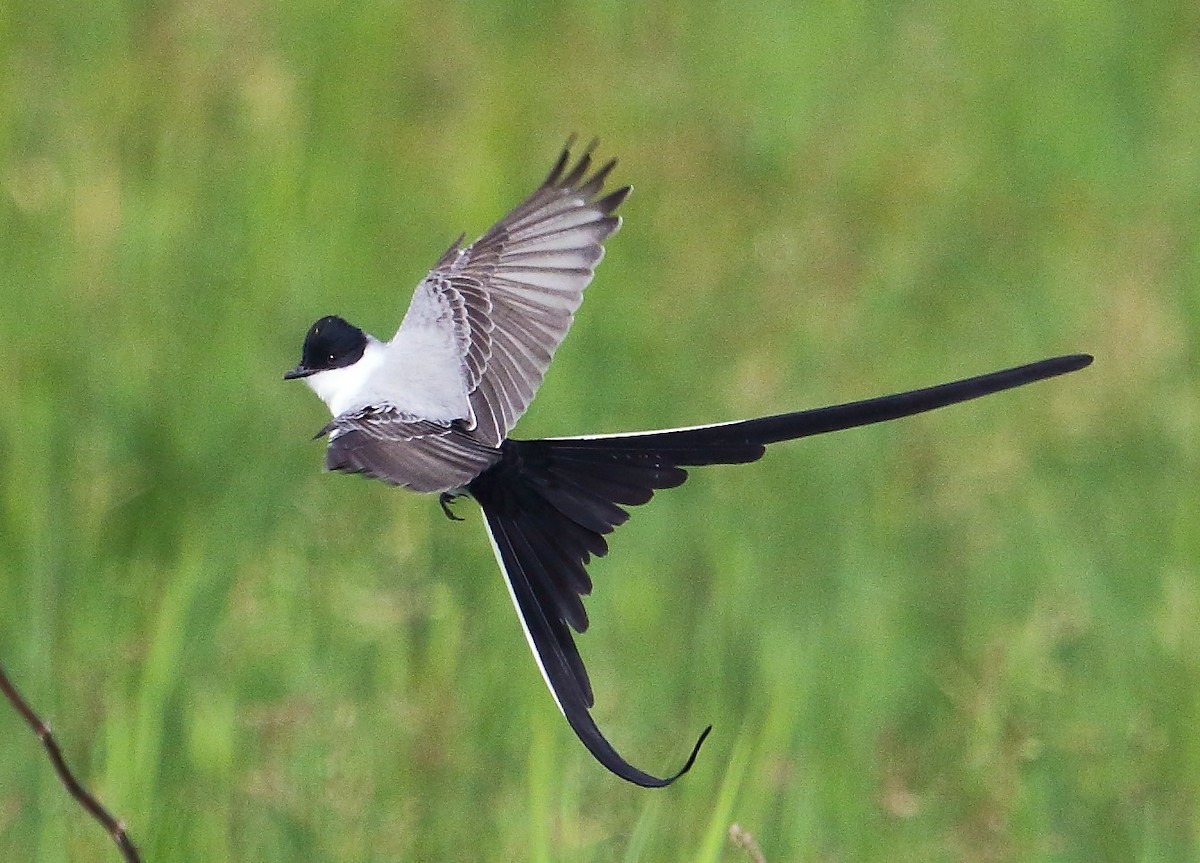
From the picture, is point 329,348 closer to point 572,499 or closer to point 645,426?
point 572,499

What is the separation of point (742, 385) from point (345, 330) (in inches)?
126

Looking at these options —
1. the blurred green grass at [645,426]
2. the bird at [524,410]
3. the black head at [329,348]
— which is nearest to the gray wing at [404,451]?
the bird at [524,410]

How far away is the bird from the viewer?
1711 millimetres

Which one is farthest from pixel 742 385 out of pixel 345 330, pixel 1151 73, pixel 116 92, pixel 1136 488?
pixel 1151 73

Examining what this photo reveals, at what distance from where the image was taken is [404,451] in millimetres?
1596

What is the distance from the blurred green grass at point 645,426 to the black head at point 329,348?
0.67 metres

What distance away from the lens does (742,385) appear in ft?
16.7

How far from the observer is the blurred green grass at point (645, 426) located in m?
3.28

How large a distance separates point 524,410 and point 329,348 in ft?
0.69

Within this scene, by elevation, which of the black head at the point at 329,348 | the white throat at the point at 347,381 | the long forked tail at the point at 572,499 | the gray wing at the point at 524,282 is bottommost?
the long forked tail at the point at 572,499

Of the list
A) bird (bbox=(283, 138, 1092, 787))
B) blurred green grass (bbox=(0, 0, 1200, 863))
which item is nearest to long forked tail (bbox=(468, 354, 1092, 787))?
bird (bbox=(283, 138, 1092, 787))

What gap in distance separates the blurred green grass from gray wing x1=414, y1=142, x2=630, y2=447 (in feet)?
1.89

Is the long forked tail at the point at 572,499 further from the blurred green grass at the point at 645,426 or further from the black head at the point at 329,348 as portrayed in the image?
the blurred green grass at the point at 645,426

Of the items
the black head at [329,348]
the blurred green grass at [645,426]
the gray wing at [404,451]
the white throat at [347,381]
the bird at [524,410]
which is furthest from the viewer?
the blurred green grass at [645,426]
